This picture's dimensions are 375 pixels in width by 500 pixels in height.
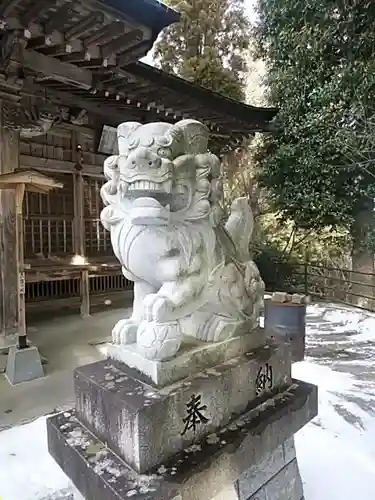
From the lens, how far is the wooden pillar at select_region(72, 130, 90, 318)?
7.00 m

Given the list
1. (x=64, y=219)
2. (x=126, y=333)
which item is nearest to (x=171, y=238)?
(x=126, y=333)

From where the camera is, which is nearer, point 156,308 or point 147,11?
point 156,308

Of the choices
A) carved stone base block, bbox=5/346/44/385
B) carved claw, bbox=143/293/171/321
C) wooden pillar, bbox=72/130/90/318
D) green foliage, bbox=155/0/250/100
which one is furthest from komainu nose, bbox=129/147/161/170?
green foliage, bbox=155/0/250/100

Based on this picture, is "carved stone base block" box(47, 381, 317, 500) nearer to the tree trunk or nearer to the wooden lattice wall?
the wooden lattice wall

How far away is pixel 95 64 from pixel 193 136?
157 inches

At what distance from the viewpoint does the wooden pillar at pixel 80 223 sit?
23.0 feet

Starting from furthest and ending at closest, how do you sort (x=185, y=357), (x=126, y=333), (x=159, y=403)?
1. (x=126, y=333)
2. (x=185, y=357)
3. (x=159, y=403)

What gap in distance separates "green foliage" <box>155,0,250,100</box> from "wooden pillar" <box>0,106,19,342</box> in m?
8.68

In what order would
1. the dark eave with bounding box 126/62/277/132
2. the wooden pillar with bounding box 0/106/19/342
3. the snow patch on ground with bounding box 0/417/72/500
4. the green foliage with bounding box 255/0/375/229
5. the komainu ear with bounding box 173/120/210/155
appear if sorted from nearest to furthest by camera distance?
the komainu ear with bounding box 173/120/210/155
the snow patch on ground with bounding box 0/417/72/500
the wooden pillar with bounding box 0/106/19/342
the dark eave with bounding box 126/62/277/132
the green foliage with bounding box 255/0/375/229

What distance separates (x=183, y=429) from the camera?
160cm

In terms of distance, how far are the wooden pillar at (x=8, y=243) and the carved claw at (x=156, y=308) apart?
3958mm

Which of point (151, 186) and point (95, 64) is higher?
point (95, 64)

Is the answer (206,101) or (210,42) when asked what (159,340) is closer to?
(206,101)

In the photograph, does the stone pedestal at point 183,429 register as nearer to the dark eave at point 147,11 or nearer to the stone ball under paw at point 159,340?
the stone ball under paw at point 159,340
